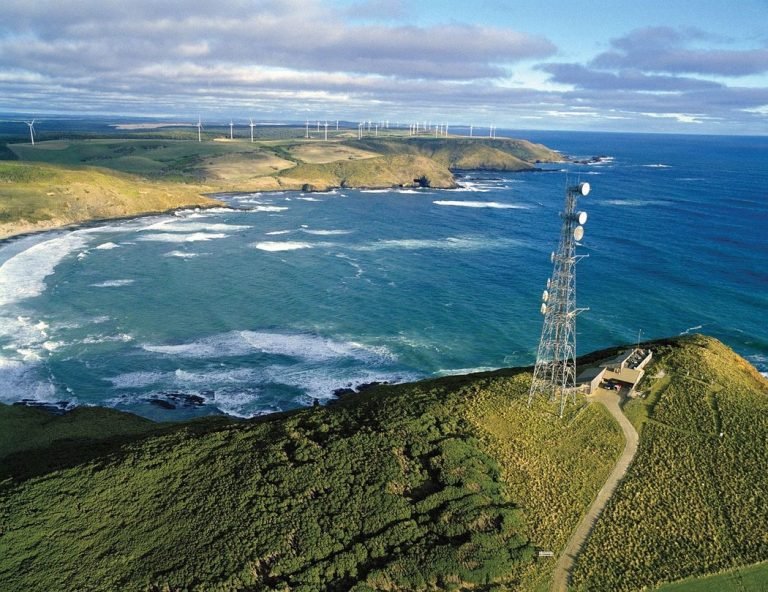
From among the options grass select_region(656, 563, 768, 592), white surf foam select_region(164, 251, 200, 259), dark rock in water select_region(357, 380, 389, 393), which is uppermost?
white surf foam select_region(164, 251, 200, 259)

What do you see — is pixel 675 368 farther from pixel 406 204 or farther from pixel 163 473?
pixel 406 204

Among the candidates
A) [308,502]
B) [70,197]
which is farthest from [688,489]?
[70,197]

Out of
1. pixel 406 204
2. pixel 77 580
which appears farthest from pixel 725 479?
pixel 406 204

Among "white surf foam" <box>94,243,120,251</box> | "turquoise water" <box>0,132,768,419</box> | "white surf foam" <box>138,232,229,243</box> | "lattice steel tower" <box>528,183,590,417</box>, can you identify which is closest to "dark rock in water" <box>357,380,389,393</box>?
"turquoise water" <box>0,132,768,419</box>

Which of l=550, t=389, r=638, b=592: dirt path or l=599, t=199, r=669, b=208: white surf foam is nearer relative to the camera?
l=550, t=389, r=638, b=592: dirt path

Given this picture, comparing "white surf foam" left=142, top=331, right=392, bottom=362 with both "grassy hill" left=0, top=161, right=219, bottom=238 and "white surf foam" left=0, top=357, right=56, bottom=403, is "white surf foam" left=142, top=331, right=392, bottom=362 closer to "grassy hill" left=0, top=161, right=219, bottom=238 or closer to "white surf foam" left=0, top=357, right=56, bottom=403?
"white surf foam" left=0, top=357, right=56, bottom=403

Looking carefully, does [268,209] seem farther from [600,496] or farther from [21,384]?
[600,496]

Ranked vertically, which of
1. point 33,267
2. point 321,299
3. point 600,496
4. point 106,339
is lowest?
point 106,339

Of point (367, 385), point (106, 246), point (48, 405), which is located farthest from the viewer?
point (106, 246)
